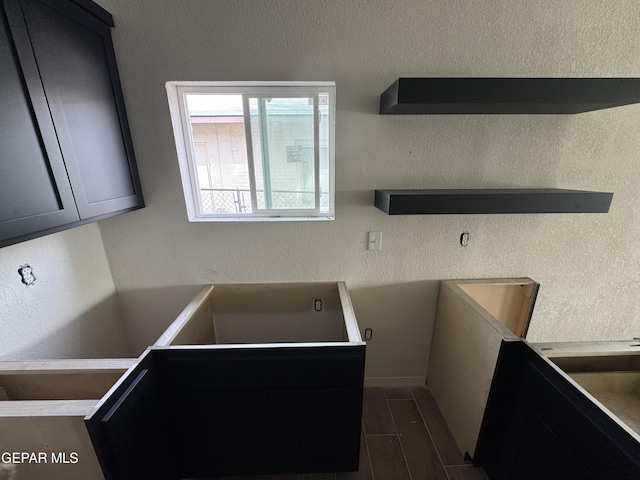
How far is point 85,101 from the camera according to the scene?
110cm

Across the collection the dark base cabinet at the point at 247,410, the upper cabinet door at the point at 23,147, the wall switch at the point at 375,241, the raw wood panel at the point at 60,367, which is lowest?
the dark base cabinet at the point at 247,410

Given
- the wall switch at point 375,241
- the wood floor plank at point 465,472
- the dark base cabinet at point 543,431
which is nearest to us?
the dark base cabinet at point 543,431

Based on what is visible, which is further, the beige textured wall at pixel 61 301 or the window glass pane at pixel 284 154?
the window glass pane at pixel 284 154

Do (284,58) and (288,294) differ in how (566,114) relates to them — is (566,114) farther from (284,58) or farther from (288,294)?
(288,294)

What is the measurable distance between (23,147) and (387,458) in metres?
2.09

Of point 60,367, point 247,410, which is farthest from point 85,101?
point 247,410

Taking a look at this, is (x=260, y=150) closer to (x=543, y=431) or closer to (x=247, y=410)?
(x=247, y=410)

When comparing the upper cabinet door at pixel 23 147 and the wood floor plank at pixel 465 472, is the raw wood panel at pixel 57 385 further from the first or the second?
the wood floor plank at pixel 465 472

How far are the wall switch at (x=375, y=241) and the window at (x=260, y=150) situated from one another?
272 millimetres

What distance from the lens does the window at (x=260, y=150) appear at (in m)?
1.43

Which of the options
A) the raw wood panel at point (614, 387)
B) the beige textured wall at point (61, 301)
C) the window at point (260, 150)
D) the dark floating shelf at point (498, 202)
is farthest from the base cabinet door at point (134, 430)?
the raw wood panel at point (614, 387)

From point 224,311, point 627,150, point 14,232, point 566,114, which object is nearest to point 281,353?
point 224,311

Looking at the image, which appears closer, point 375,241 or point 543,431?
point 543,431

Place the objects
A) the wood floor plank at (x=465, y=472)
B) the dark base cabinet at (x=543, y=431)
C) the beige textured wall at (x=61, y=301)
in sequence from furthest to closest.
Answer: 1. the wood floor plank at (x=465, y=472)
2. the beige textured wall at (x=61, y=301)
3. the dark base cabinet at (x=543, y=431)
